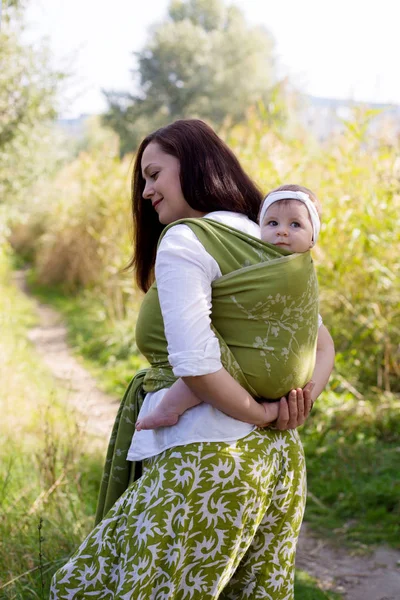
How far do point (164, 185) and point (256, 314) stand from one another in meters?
0.48

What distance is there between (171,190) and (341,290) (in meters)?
3.78

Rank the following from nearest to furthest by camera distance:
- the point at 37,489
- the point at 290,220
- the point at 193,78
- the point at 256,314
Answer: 1. the point at 256,314
2. the point at 290,220
3. the point at 37,489
4. the point at 193,78

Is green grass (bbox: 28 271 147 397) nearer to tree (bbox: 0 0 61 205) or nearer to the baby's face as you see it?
tree (bbox: 0 0 61 205)

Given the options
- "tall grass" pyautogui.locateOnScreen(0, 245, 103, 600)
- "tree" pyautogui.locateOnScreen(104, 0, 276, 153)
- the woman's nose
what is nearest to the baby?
the woman's nose

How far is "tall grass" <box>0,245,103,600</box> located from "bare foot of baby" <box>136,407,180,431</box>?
0.78m

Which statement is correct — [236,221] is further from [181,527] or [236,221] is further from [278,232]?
[181,527]

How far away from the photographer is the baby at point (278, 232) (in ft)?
5.54

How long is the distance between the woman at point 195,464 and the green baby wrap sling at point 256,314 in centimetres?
2

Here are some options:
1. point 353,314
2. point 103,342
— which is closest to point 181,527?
point 353,314

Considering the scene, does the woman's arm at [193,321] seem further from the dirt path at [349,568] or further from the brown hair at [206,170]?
the dirt path at [349,568]

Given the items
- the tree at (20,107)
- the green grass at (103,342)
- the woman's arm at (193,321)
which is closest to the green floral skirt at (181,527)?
the woman's arm at (193,321)

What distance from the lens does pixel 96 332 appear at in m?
8.59

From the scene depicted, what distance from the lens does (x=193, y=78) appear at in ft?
89.4

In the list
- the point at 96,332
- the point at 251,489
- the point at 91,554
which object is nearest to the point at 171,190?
the point at 251,489
